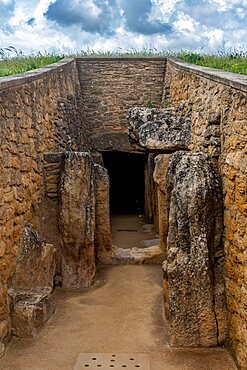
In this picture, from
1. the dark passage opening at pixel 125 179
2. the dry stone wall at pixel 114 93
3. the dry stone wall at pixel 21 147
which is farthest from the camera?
the dark passage opening at pixel 125 179

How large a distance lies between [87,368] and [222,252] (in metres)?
1.73

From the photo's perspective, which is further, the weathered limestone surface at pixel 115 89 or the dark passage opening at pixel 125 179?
the dark passage opening at pixel 125 179

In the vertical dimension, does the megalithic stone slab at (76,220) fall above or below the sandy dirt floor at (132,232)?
above

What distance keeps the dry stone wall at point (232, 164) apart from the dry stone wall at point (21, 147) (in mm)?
2100

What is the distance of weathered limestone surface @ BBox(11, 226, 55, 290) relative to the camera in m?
5.67

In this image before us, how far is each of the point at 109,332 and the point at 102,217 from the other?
247cm

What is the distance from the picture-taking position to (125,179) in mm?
14719

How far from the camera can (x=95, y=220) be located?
25.0 feet

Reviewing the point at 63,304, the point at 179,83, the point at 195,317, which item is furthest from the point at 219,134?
the point at 179,83

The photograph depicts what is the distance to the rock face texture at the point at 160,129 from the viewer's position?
6.91m

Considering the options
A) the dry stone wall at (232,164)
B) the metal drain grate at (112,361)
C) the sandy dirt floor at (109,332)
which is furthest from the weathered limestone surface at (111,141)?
the metal drain grate at (112,361)

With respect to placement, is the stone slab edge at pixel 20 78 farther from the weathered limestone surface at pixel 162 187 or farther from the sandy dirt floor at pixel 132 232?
the sandy dirt floor at pixel 132 232

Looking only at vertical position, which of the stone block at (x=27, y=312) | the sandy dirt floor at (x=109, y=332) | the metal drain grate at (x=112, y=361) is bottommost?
the metal drain grate at (x=112, y=361)

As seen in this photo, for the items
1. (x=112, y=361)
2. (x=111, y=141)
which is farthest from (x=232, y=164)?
(x=111, y=141)
